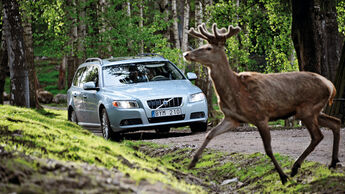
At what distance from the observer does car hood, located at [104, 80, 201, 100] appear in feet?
48.3

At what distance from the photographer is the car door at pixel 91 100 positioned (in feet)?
52.0

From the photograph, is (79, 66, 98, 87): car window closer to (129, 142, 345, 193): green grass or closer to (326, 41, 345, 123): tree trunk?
(129, 142, 345, 193): green grass

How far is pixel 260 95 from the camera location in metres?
8.86

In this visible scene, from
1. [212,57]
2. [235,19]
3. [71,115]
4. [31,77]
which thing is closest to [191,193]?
[212,57]

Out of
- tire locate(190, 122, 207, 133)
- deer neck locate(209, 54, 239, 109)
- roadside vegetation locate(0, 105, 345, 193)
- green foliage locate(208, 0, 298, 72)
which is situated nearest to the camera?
roadside vegetation locate(0, 105, 345, 193)

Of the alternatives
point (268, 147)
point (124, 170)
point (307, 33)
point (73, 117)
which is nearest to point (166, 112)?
point (73, 117)

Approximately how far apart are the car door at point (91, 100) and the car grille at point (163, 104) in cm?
169

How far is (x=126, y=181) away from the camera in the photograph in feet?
22.5

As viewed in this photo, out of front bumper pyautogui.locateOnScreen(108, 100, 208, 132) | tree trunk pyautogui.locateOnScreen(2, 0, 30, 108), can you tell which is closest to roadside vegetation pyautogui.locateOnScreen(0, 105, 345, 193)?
front bumper pyautogui.locateOnScreen(108, 100, 208, 132)

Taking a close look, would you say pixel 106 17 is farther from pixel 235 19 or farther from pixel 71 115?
pixel 71 115

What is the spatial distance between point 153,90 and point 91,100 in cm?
197

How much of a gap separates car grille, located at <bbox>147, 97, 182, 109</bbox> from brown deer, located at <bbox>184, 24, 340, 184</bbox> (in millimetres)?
5530

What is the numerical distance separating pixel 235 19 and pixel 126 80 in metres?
10.3

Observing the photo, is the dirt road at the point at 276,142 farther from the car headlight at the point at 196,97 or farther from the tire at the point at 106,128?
the tire at the point at 106,128
